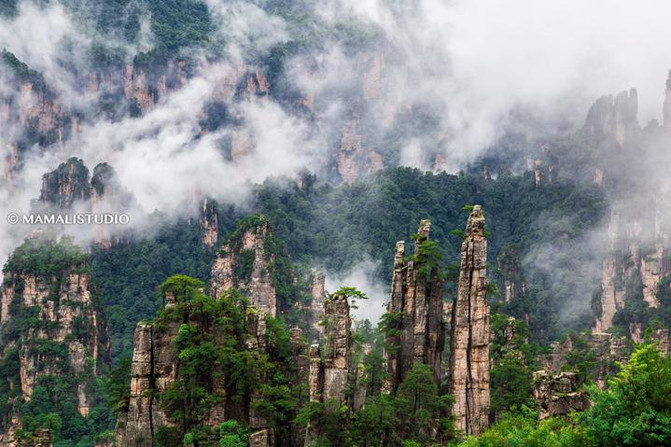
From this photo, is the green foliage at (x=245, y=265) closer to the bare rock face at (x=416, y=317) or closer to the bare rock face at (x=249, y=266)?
the bare rock face at (x=249, y=266)

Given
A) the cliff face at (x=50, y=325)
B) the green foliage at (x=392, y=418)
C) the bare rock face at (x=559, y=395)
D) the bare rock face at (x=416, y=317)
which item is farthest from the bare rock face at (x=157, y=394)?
the cliff face at (x=50, y=325)

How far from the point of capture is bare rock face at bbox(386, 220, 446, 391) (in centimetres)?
4412

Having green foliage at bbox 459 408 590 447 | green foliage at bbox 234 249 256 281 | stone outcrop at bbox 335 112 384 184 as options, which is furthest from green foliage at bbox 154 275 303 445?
stone outcrop at bbox 335 112 384 184

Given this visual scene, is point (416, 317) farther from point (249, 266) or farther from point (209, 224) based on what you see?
point (209, 224)

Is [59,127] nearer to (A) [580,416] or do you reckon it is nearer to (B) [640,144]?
(B) [640,144]

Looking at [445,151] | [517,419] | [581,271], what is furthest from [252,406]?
[445,151]

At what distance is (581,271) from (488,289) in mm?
78989

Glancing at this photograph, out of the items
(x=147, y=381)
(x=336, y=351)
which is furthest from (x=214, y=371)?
(x=336, y=351)

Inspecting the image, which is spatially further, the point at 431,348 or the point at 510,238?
the point at 510,238

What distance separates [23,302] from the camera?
90.4 m

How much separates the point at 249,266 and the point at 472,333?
55.8 metres

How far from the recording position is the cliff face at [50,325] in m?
84.5

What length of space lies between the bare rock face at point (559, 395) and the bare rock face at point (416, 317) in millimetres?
5999

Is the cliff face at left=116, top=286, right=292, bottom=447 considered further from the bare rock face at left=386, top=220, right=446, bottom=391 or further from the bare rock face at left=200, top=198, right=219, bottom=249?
the bare rock face at left=200, top=198, right=219, bottom=249
